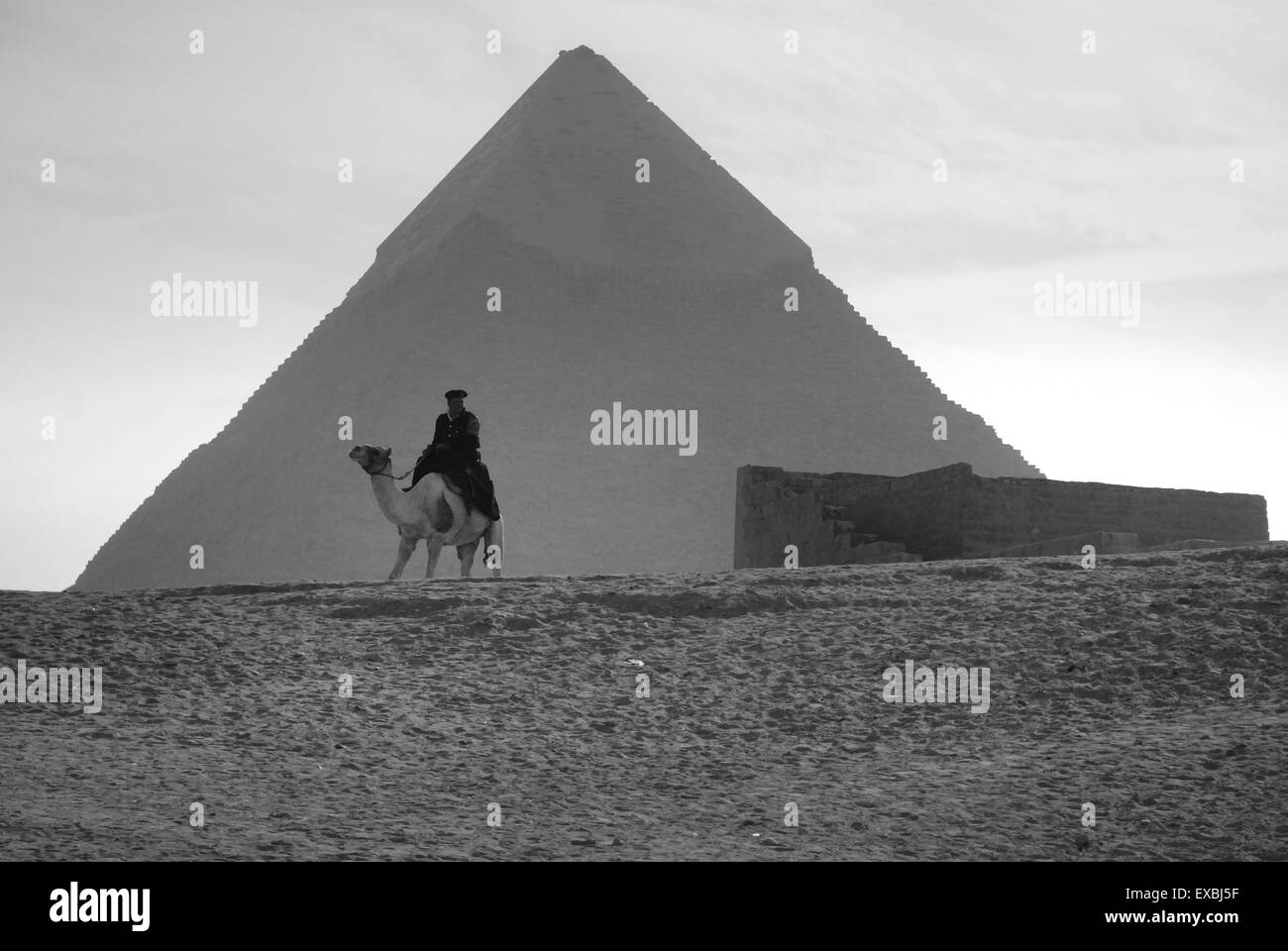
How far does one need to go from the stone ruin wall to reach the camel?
9.59ft

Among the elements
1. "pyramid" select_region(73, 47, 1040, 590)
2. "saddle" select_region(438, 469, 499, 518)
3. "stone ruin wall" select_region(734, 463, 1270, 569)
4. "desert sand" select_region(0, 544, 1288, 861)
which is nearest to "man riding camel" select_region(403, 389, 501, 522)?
"saddle" select_region(438, 469, 499, 518)

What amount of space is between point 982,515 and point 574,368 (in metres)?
31.1

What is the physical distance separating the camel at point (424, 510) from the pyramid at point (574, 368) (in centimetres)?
2765

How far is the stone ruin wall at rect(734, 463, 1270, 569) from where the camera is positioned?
12734 millimetres

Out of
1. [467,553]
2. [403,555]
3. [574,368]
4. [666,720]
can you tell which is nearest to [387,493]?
[403,555]

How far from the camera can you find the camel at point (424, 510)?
10.8m

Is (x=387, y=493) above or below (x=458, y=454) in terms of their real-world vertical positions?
below

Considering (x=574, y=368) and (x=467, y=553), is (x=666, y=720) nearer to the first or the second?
(x=467, y=553)

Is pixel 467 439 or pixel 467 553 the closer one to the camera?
pixel 467 439

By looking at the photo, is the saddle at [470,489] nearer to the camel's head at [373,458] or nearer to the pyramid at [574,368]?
the camel's head at [373,458]

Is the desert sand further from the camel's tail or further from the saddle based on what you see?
the camel's tail

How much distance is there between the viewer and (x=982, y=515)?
1273 cm
